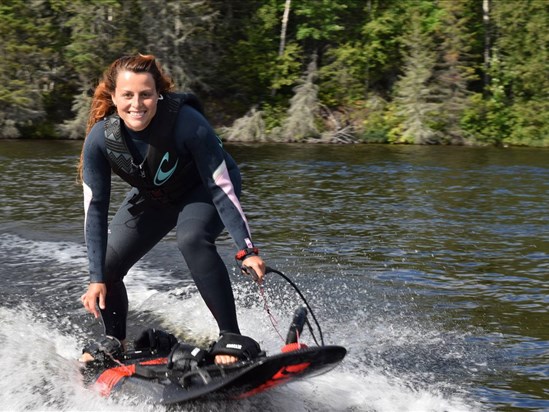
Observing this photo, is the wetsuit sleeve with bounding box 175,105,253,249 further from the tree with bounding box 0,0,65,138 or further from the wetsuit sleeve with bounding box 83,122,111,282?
the tree with bounding box 0,0,65,138

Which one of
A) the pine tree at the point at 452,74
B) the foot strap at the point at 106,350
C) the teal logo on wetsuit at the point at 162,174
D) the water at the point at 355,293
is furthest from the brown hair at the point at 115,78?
the pine tree at the point at 452,74

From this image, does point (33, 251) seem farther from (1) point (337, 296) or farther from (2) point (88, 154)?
(2) point (88, 154)

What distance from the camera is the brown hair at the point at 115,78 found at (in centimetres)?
486

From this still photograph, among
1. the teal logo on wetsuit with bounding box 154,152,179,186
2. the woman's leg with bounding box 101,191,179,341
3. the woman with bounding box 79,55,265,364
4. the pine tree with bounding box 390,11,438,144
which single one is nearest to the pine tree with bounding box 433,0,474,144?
the pine tree with bounding box 390,11,438,144

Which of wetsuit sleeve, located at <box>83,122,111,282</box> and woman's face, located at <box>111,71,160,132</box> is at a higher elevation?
woman's face, located at <box>111,71,160,132</box>

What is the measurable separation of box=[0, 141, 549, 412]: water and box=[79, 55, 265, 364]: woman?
2.29 feet

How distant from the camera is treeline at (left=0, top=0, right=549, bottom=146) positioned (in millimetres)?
32969

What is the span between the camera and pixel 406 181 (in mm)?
18859

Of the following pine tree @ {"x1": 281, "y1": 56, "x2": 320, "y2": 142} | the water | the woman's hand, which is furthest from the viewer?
pine tree @ {"x1": 281, "y1": 56, "x2": 320, "y2": 142}

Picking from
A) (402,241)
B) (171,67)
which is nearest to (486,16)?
(171,67)

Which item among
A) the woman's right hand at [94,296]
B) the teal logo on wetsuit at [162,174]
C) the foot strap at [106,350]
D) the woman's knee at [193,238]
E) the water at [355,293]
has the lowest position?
the water at [355,293]

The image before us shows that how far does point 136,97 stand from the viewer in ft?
15.9

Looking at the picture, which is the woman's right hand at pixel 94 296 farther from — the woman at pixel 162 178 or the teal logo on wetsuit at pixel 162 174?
the teal logo on wetsuit at pixel 162 174

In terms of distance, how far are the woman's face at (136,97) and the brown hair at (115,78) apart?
4 cm
